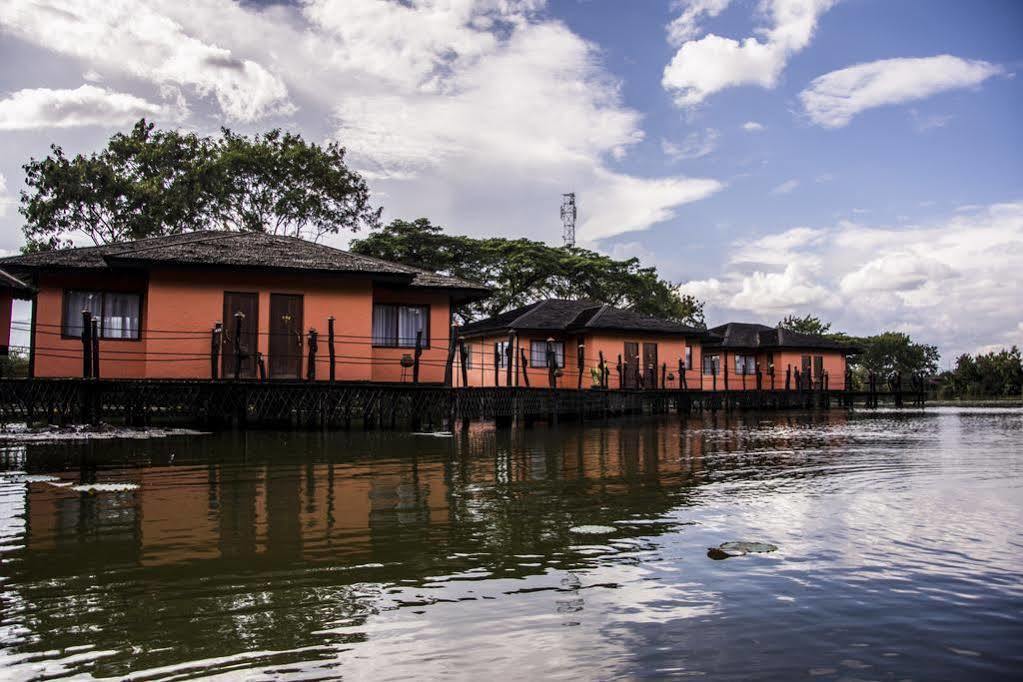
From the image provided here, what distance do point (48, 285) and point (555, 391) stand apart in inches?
554

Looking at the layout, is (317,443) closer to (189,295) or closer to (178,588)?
(189,295)

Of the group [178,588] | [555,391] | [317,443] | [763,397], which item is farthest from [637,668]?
[763,397]

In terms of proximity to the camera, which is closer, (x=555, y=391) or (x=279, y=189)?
(x=555, y=391)

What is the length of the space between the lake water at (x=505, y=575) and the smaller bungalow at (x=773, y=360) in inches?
1324

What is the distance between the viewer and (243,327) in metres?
19.5

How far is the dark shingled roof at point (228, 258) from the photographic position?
18.3 m

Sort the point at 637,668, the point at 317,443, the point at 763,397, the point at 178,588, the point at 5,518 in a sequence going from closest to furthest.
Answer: the point at 637,668 < the point at 178,588 < the point at 5,518 < the point at 317,443 < the point at 763,397

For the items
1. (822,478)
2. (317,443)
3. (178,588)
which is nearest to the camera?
(178,588)

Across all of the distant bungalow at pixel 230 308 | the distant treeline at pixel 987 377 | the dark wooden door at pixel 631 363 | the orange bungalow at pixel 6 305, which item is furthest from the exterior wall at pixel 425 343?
the distant treeline at pixel 987 377

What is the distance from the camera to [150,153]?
32438 mm

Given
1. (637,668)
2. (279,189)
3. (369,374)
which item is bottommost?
(637,668)

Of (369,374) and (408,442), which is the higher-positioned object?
(369,374)

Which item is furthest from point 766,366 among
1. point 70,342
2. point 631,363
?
point 70,342

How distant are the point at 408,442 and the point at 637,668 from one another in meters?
11.6
